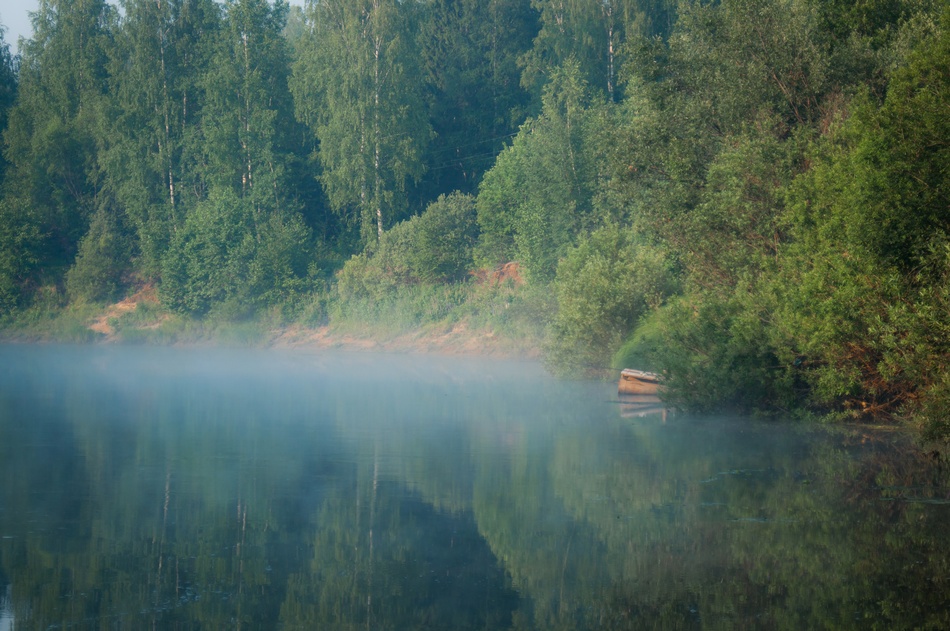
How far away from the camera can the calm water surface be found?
10438mm

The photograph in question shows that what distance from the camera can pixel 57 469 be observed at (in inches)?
758

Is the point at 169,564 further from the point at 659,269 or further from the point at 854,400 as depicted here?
the point at 659,269

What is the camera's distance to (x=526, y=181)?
188ft

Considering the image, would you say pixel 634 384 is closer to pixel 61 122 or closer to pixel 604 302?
pixel 604 302

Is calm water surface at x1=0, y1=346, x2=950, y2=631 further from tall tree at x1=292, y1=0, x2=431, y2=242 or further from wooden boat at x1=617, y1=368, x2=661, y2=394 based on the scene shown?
tall tree at x1=292, y1=0, x2=431, y2=242

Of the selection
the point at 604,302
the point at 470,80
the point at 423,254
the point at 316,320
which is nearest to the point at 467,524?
the point at 604,302

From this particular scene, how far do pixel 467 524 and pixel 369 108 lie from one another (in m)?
50.5

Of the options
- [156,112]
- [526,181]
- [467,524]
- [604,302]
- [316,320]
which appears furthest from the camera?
[156,112]

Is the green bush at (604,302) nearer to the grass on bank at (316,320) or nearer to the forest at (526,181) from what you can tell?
the forest at (526,181)

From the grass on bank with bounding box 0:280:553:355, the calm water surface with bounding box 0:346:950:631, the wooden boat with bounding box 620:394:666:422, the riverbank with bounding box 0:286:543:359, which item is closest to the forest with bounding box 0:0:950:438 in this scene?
the grass on bank with bounding box 0:280:553:355

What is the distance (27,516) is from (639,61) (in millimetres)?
24404

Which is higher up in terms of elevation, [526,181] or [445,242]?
[526,181]

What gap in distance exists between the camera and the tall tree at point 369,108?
6203 cm

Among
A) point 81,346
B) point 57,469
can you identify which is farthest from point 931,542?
point 81,346
